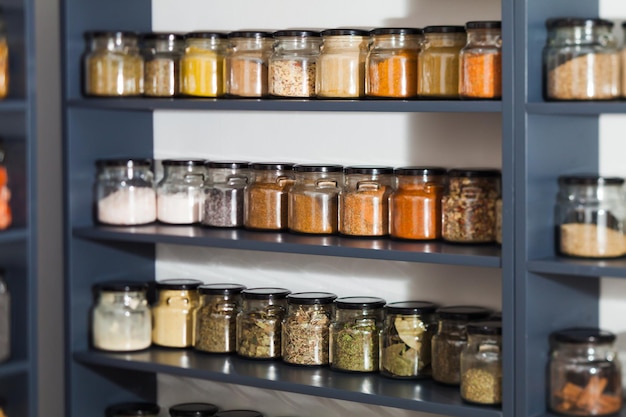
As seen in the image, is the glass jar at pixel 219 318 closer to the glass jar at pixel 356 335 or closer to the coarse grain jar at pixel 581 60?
the glass jar at pixel 356 335

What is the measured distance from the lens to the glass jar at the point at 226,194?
2758 millimetres

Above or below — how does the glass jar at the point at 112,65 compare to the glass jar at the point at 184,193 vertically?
above

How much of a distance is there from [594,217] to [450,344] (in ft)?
1.48

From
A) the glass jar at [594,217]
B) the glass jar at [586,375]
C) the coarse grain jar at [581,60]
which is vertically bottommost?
the glass jar at [586,375]

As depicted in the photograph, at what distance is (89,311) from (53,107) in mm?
649

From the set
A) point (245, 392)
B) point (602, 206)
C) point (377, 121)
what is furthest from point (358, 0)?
point (245, 392)

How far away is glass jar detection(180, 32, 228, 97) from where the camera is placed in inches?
108

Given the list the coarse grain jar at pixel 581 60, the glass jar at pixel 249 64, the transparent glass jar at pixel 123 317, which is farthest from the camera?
the transparent glass jar at pixel 123 317

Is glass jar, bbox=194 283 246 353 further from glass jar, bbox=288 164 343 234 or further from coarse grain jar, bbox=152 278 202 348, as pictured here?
glass jar, bbox=288 164 343 234

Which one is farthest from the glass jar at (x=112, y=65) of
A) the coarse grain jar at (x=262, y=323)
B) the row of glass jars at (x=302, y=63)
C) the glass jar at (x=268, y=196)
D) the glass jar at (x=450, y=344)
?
the glass jar at (x=450, y=344)

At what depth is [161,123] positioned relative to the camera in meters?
3.12

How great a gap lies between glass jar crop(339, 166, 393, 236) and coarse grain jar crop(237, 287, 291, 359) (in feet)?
0.98

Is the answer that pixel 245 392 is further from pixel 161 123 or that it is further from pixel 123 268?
pixel 161 123

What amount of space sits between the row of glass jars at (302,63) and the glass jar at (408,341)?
0.51 metres
